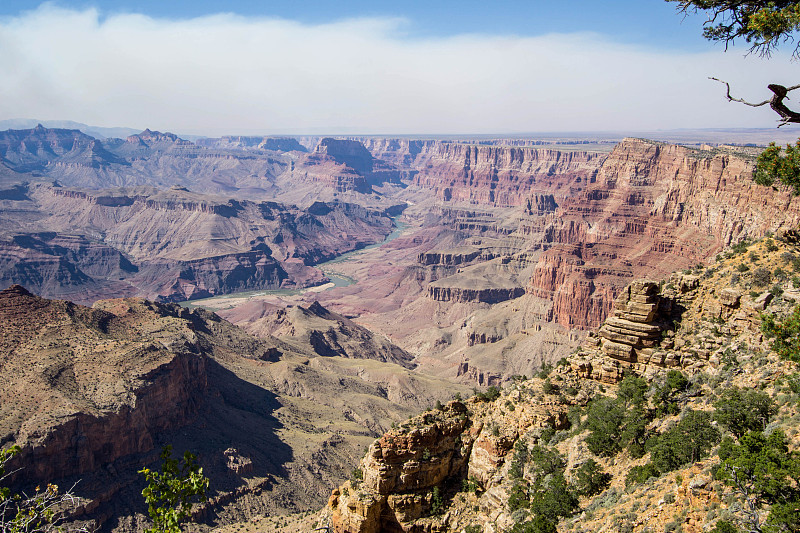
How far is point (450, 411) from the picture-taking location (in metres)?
33.1

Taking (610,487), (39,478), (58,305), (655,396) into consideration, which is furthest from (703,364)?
(58,305)

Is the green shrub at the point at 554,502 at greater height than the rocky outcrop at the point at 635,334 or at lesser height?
lesser

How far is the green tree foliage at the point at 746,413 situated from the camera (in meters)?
21.0

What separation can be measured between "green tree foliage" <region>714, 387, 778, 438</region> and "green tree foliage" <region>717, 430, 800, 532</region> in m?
3.44

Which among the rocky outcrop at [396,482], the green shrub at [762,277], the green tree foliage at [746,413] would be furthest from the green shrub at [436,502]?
the green shrub at [762,277]

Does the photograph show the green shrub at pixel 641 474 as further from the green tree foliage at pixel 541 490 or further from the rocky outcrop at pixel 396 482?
the rocky outcrop at pixel 396 482

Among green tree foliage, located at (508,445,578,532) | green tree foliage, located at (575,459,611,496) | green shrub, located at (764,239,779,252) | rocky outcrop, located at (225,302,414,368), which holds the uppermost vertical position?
green shrub, located at (764,239,779,252)

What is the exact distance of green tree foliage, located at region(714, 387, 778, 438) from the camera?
21016mm

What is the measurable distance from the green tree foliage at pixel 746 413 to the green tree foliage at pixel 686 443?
615mm

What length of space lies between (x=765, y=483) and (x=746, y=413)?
229 inches

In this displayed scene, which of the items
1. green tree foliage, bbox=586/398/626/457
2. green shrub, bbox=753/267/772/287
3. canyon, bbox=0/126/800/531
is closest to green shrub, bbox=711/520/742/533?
green tree foliage, bbox=586/398/626/457

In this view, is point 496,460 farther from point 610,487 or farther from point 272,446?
point 272,446

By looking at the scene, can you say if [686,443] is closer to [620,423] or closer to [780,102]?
[620,423]

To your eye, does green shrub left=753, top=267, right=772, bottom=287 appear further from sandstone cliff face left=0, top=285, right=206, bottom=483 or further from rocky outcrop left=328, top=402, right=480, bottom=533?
sandstone cliff face left=0, top=285, right=206, bottom=483
